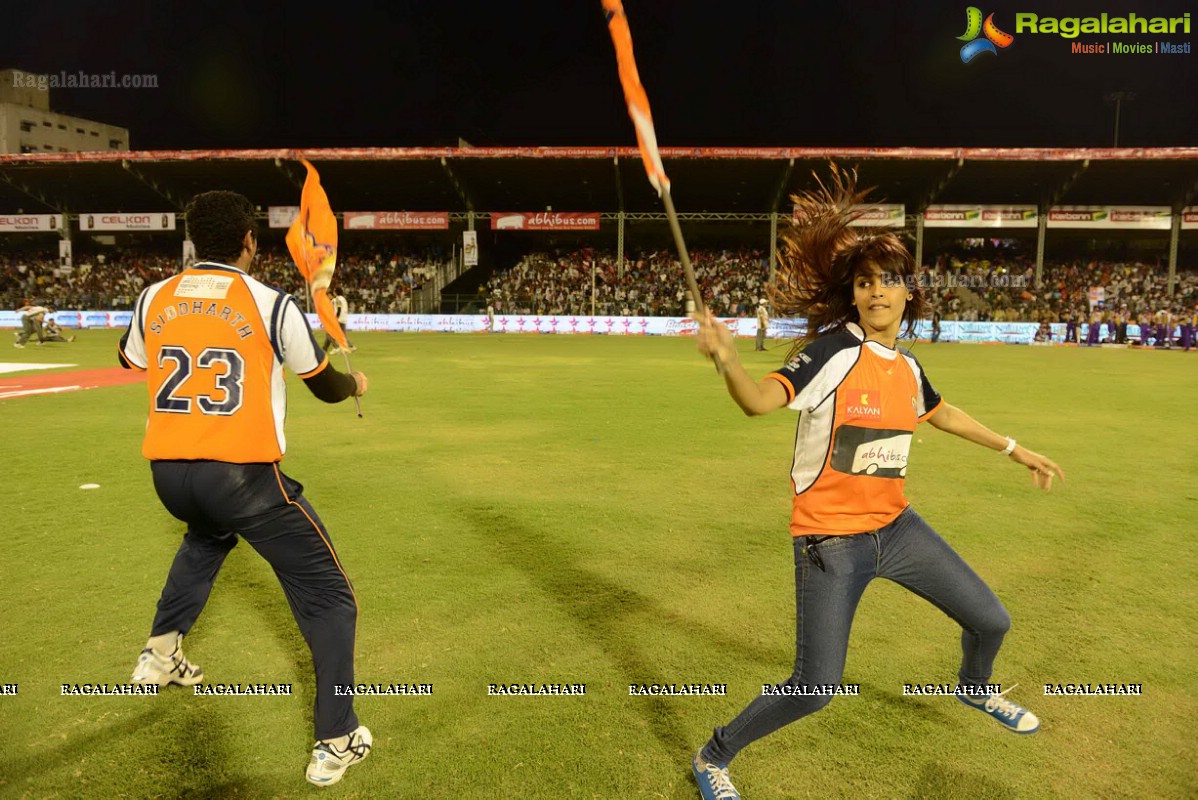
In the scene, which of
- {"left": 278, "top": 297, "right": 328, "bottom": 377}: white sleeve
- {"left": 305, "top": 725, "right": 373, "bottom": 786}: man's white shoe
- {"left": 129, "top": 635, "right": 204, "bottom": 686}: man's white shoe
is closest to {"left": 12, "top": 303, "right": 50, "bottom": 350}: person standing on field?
{"left": 129, "top": 635, "right": 204, "bottom": 686}: man's white shoe

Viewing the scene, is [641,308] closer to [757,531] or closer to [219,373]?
[757,531]

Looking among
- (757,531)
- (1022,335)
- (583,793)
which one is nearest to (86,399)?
(757,531)

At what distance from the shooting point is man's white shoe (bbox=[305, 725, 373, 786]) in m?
2.64

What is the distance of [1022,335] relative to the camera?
32.7 meters

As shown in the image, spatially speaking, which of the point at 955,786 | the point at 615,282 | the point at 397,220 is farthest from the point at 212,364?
the point at 397,220

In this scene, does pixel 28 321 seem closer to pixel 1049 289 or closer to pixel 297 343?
pixel 297 343

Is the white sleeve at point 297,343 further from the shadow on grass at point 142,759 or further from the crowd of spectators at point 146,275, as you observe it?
the crowd of spectators at point 146,275

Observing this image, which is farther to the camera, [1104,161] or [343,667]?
[1104,161]

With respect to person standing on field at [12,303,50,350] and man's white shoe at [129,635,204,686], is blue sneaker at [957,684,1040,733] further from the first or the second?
person standing on field at [12,303,50,350]

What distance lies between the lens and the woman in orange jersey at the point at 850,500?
7.98ft

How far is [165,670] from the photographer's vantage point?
3.20 meters

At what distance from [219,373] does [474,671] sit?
1.77 meters

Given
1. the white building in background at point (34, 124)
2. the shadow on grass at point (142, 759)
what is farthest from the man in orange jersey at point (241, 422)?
the white building in background at point (34, 124)

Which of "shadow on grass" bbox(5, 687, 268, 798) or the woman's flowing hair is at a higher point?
the woman's flowing hair
